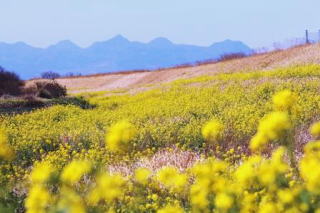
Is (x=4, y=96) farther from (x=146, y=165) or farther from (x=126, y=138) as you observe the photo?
(x=126, y=138)

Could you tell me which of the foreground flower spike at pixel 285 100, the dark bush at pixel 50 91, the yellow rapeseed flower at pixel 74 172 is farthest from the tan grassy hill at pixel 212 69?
the yellow rapeseed flower at pixel 74 172

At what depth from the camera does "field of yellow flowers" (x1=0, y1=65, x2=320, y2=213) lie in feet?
12.4

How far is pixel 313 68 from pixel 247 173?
2022 cm

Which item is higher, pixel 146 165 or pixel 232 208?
pixel 232 208

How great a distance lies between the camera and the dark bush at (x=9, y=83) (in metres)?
29.1

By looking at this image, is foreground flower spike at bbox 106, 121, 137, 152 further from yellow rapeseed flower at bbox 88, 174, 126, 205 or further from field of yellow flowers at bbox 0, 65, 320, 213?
yellow rapeseed flower at bbox 88, 174, 126, 205

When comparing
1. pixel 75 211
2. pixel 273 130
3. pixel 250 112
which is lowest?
pixel 250 112

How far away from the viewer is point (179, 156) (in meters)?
8.96

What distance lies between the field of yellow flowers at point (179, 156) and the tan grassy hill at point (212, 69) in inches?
375

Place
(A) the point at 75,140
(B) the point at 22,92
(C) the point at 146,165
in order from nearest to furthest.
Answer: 1. (C) the point at 146,165
2. (A) the point at 75,140
3. (B) the point at 22,92

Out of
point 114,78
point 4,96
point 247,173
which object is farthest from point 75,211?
point 114,78

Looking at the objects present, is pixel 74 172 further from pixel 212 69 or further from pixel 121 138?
pixel 212 69

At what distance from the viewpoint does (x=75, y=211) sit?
132 inches

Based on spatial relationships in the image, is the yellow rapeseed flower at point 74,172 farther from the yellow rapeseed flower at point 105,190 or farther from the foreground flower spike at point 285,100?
the foreground flower spike at point 285,100
